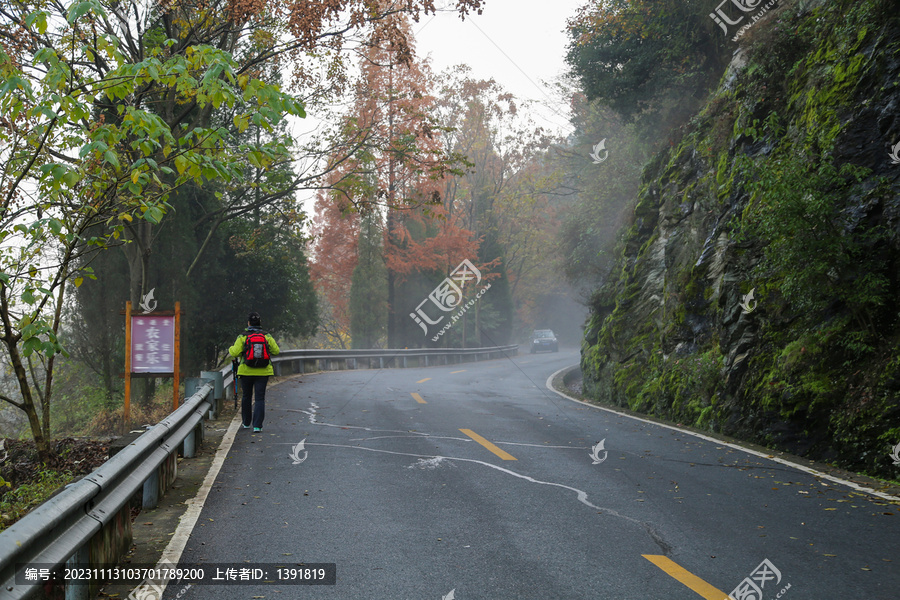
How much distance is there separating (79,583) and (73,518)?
1.23 ft

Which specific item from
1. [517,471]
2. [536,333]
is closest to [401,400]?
[517,471]

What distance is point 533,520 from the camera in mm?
5941

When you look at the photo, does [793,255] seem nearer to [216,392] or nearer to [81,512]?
[81,512]

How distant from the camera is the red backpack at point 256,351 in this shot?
1045 centimetres

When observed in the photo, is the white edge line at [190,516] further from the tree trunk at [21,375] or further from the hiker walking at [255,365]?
the tree trunk at [21,375]

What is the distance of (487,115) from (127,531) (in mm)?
43005

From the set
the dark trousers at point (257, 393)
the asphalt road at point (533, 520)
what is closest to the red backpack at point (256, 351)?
the dark trousers at point (257, 393)

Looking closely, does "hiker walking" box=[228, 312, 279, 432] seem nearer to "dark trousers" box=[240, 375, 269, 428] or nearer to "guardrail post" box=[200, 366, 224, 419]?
"dark trousers" box=[240, 375, 269, 428]

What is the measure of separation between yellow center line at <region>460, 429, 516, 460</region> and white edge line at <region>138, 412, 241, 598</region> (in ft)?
11.3

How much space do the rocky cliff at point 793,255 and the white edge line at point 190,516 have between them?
7.45 meters

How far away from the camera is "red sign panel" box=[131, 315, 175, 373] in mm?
10742

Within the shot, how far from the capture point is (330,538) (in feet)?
17.6

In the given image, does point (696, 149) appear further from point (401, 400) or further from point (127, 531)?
point (127, 531)

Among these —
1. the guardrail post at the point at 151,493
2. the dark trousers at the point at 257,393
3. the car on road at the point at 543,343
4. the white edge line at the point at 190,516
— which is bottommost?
the car on road at the point at 543,343
